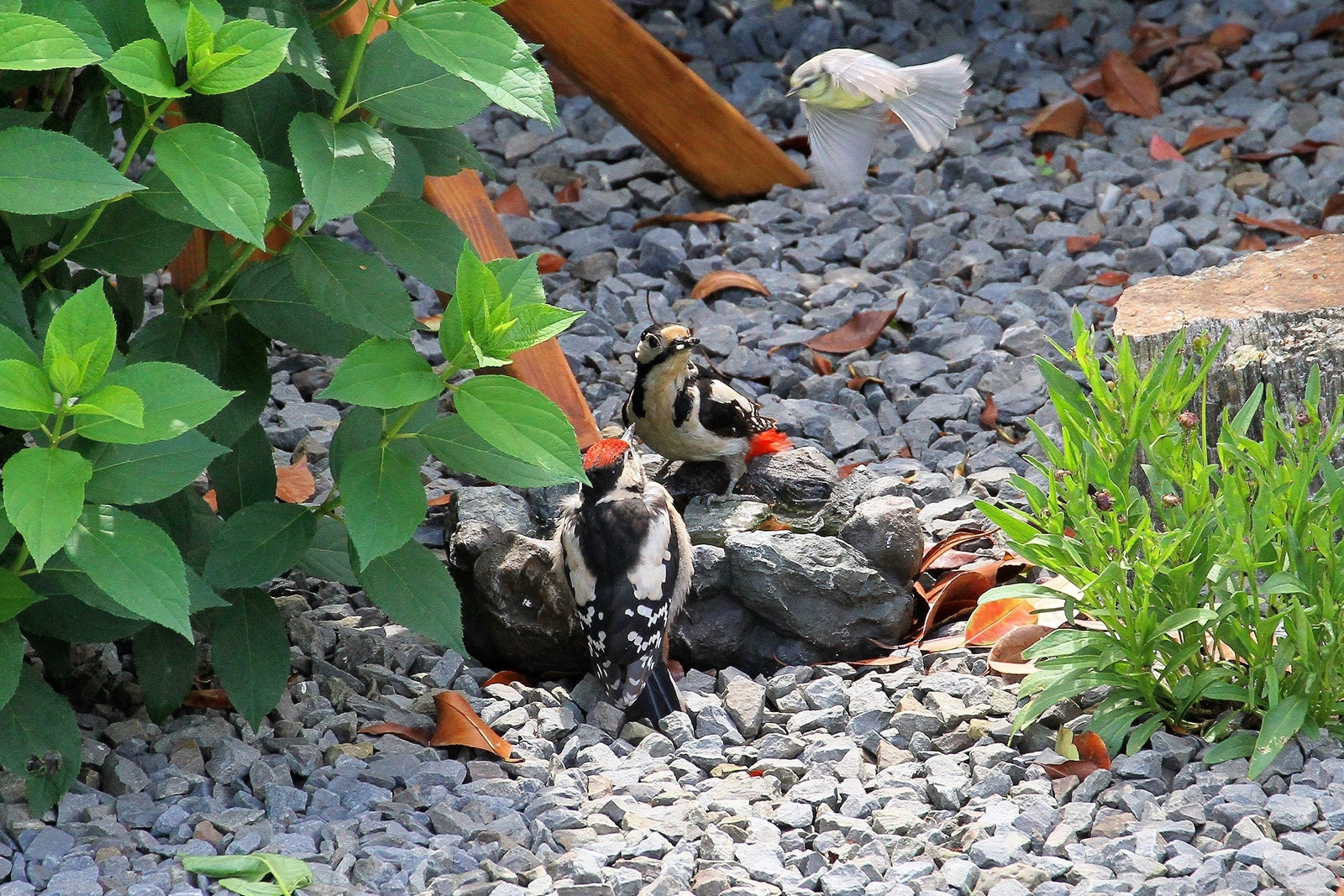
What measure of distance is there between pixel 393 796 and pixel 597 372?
7.72 ft

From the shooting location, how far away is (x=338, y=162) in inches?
88.8

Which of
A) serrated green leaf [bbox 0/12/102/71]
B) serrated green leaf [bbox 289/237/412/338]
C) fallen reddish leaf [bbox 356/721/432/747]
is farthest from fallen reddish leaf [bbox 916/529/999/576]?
serrated green leaf [bbox 0/12/102/71]

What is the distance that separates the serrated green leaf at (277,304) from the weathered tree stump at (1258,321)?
7.04 feet

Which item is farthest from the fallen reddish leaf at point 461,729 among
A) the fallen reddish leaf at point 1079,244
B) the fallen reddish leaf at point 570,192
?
the fallen reddish leaf at point 1079,244

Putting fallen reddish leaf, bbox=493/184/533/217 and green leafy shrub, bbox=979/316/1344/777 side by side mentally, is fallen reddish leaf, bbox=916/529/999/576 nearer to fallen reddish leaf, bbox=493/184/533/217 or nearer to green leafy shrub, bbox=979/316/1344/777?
green leafy shrub, bbox=979/316/1344/777

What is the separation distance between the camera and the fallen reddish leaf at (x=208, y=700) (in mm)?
3002

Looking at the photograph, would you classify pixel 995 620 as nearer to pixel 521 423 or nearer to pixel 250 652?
pixel 521 423

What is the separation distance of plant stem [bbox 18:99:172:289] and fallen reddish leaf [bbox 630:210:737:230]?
134 inches

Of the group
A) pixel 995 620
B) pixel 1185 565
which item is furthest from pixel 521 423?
pixel 995 620

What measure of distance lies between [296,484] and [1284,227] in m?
3.86

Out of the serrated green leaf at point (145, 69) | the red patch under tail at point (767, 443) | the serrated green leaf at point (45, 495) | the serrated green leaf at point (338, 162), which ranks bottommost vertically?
the red patch under tail at point (767, 443)

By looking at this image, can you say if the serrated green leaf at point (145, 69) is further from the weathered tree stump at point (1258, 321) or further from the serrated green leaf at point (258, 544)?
the weathered tree stump at point (1258, 321)

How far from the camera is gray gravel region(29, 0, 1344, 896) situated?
99.4 inches

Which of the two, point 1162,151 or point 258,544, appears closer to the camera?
point 258,544
